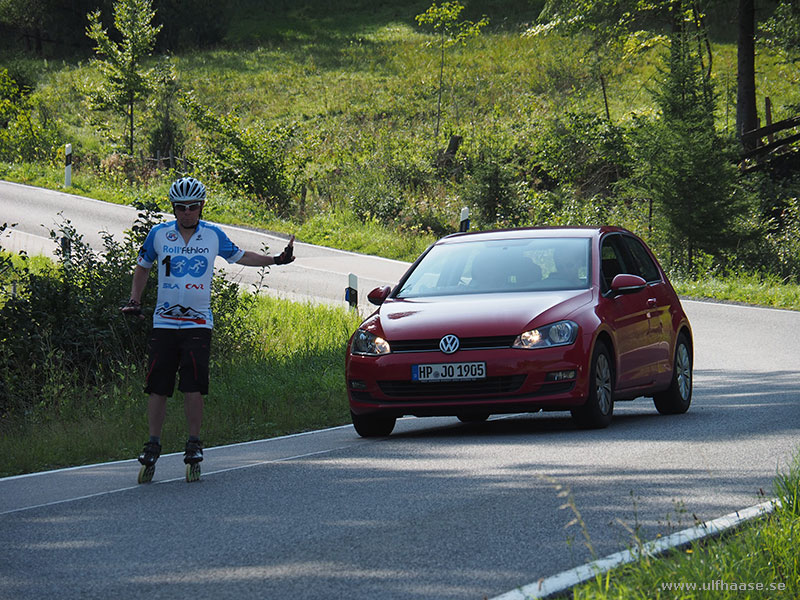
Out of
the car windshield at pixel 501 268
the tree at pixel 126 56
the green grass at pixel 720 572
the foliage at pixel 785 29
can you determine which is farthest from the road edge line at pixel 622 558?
the tree at pixel 126 56

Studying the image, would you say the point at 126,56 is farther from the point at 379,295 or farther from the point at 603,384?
the point at 603,384

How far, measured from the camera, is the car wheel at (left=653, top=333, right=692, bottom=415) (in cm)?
1184

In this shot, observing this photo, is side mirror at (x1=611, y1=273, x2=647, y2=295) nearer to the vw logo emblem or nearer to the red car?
the red car

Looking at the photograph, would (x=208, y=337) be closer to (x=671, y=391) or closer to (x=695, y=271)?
(x=671, y=391)

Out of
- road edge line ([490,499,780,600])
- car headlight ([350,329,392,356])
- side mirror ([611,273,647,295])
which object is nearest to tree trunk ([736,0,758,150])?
side mirror ([611,273,647,295])

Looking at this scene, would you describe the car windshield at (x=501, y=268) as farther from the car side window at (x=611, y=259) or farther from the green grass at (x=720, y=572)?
the green grass at (x=720, y=572)

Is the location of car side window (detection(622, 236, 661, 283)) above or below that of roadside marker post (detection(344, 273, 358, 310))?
below

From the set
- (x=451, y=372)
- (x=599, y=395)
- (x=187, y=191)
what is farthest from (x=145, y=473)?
(x=599, y=395)

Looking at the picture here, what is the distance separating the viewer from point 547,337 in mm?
9836

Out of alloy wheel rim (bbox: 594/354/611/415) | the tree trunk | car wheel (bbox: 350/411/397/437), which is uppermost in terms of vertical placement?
the tree trunk

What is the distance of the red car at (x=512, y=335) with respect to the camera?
32.1 feet

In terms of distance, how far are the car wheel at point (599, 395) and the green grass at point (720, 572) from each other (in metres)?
4.51

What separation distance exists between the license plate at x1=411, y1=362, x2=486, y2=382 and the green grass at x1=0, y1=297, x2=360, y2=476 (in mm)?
2196

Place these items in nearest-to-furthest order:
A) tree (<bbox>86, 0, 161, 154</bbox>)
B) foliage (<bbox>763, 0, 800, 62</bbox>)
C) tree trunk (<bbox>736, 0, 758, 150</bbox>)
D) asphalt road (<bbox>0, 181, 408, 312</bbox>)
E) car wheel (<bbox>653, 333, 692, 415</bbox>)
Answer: car wheel (<bbox>653, 333, 692, 415</bbox>) < asphalt road (<bbox>0, 181, 408, 312</bbox>) < tree trunk (<bbox>736, 0, 758, 150</bbox>) < foliage (<bbox>763, 0, 800, 62</bbox>) < tree (<bbox>86, 0, 161, 154</bbox>)
